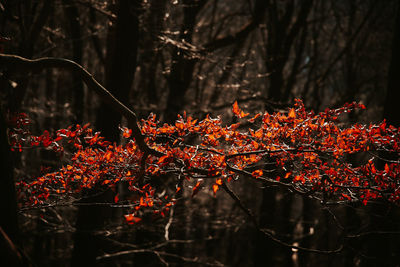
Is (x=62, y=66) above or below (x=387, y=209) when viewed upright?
above

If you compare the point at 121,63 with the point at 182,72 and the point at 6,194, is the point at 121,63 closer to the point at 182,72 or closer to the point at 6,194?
the point at 182,72

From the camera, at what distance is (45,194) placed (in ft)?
16.5

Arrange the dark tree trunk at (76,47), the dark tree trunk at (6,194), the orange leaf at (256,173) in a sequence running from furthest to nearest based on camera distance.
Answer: the dark tree trunk at (76,47) < the orange leaf at (256,173) < the dark tree trunk at (6,194)

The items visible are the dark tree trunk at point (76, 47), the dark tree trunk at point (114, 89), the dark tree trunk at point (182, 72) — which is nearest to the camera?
the dark tree trunk at point (114, 89)

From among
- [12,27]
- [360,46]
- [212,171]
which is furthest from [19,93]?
[360,46]

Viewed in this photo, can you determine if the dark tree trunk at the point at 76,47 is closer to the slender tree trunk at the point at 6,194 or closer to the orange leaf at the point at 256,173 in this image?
the slender tree trunk at the point at 6,194

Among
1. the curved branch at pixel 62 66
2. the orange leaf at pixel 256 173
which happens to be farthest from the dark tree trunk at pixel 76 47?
the orange leaf at pixel 256 173

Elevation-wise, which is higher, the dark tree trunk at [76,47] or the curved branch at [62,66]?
the dark tree trunk at [76,47]

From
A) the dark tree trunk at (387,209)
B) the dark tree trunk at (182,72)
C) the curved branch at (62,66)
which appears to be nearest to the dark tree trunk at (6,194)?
the curved branch at (62,66)

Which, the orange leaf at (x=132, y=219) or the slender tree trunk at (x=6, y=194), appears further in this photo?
the orange leaf at (x=132, y=219)

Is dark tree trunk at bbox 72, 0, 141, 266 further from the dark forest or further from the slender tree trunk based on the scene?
the slender tree trunk

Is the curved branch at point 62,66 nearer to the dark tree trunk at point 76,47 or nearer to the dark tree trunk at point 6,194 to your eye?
the dark tree trunk at point 6,194

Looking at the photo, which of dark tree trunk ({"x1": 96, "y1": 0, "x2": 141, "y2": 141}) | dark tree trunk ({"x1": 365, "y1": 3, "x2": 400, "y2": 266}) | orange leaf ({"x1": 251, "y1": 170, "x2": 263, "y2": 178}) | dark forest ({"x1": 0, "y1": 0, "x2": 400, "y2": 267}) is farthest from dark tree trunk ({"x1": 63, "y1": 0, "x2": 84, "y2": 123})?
dark tree trunk ({"x1": 365, "y1": 3, "x2": 400, "y2": 266})

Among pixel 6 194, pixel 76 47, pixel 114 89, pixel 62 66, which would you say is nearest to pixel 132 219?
pixel 6 194
